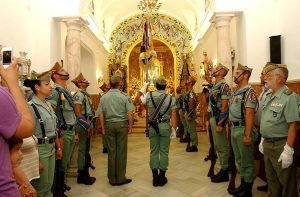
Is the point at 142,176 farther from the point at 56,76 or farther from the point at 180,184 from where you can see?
the point at 56,76

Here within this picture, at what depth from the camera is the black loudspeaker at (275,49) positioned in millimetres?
5592

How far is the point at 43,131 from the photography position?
3.10 metres

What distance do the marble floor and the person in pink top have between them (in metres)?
3.28

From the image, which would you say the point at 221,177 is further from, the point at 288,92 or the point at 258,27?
the point at 258,27

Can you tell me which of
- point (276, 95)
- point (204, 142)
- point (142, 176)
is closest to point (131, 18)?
point (204, 142)

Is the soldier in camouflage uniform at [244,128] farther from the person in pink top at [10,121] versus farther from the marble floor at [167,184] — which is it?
the person in pink top at [10,121]

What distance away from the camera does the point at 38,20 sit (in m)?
6.15

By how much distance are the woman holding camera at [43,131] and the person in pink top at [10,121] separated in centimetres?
160

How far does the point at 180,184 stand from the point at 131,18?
12.6 meters

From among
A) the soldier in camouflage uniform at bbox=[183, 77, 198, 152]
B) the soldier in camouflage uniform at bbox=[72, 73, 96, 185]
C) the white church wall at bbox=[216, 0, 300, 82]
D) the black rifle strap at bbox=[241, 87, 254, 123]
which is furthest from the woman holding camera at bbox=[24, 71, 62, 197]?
the soldier in camouflage uniform at bbox=[183, 77, 198, 152]

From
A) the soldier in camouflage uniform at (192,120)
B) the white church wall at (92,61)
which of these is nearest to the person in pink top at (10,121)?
the soldier in camouflage uniform at (192,120)

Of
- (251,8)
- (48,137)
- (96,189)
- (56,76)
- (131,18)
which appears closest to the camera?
(48,137)

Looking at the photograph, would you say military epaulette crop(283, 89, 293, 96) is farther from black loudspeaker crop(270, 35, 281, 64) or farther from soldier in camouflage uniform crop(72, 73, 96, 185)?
soldier in camouflage uniform crop(72, 73, 96, 185)

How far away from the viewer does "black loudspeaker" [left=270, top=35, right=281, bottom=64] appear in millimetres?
5592
